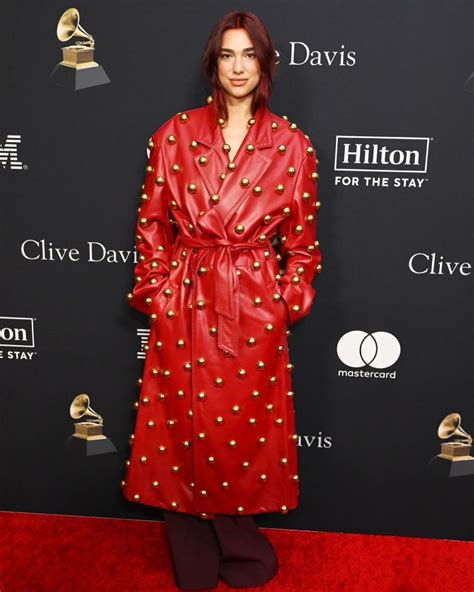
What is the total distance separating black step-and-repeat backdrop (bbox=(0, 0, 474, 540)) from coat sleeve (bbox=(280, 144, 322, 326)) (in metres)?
0.28

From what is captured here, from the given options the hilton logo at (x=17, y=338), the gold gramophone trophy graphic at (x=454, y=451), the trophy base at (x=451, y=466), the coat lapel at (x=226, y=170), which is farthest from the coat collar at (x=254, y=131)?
Answer: the trophy base at (x=451, y=466)

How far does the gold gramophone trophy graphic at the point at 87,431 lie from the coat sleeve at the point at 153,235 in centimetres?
73

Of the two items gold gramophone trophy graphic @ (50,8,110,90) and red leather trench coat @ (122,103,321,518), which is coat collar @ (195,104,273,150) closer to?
red leather trench coat @ (122,103,321,518)

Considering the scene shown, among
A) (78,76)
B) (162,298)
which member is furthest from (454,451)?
(78,76)

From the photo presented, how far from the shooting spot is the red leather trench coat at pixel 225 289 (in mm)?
2168

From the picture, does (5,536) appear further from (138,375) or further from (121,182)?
(121,182)

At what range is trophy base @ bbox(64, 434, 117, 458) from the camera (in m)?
2.83

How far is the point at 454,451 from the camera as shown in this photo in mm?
2703

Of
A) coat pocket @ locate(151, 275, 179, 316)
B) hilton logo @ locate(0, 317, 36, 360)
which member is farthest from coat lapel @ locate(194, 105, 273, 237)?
hilton logo @ locate(0, 317, 36, 360)

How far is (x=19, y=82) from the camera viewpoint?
2492 mm

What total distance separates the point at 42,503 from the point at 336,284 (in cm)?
158

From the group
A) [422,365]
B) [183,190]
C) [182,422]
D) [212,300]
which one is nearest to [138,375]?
[182,422]

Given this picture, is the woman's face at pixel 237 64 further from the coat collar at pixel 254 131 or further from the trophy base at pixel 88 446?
the trophy base at pixel 88 446

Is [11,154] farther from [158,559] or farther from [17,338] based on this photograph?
[158,559]
